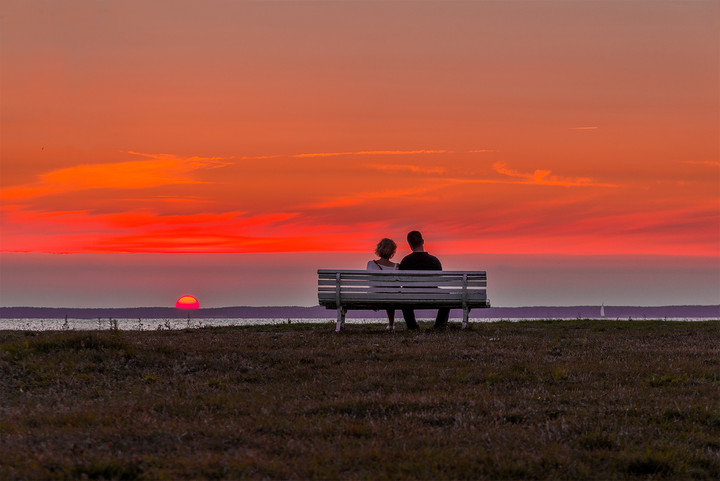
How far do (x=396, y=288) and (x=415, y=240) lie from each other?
228 centimetres

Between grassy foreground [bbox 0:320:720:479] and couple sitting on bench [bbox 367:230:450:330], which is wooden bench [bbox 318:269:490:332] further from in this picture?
grassy foreground [bbox 0:320:720:479]

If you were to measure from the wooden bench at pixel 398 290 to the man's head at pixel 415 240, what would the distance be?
1.70 m

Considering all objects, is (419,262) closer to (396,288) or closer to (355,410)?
(396,288)

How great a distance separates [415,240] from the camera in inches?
866

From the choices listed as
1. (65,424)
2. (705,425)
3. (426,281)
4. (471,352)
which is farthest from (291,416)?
(426,281)

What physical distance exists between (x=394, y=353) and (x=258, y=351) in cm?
271

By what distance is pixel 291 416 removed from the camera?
961 centimetres

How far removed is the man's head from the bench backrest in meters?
1.72

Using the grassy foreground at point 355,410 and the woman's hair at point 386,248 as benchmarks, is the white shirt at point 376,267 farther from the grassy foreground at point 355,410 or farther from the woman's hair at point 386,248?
the grassy foreground at point 355,410

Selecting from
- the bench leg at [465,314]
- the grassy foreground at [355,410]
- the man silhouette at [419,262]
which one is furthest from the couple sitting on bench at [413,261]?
the grassy foreground at [355,410]

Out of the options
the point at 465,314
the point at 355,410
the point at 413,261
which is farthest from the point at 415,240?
the point at 355,410

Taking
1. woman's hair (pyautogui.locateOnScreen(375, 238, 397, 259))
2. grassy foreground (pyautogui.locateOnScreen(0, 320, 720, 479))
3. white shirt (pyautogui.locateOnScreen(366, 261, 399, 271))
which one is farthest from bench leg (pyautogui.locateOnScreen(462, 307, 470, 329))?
grassy foreground (pyautogui.locateOnScreen(0, 320, 720, 479))

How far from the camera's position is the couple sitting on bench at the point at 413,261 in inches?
859

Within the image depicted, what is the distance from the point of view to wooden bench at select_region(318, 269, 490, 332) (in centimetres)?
2020
